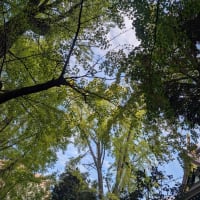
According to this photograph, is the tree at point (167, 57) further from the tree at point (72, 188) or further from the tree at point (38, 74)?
the tree at point (72, 188)

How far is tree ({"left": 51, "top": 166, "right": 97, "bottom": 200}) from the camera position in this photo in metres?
14.4

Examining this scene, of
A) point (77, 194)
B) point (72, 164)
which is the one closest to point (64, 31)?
point (72, 164)

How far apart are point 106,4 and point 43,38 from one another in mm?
1850

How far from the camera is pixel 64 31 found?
691 centimetres

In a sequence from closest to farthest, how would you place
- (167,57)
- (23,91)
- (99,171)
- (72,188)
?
(23,91)
(167,57)
(99,171)
(72,188)

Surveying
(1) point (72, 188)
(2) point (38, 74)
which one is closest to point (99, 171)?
(1) point (72, 188)

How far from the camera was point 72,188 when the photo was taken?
16703mm

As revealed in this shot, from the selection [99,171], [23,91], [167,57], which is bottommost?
[23,91]

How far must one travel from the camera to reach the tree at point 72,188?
14.4 m

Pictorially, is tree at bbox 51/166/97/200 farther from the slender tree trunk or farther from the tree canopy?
the tree canopy

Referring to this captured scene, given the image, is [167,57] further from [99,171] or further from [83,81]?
[99,171]

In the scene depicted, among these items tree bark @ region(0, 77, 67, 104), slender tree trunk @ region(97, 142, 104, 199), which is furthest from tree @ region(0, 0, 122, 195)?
slender tree trunk @ region(97, 142, 104, 199)

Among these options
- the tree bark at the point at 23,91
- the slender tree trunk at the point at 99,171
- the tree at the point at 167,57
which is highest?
the slender tree trunk at the point at 99,171

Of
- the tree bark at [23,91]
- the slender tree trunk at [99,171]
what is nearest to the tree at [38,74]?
the tree bark at [23,91]
